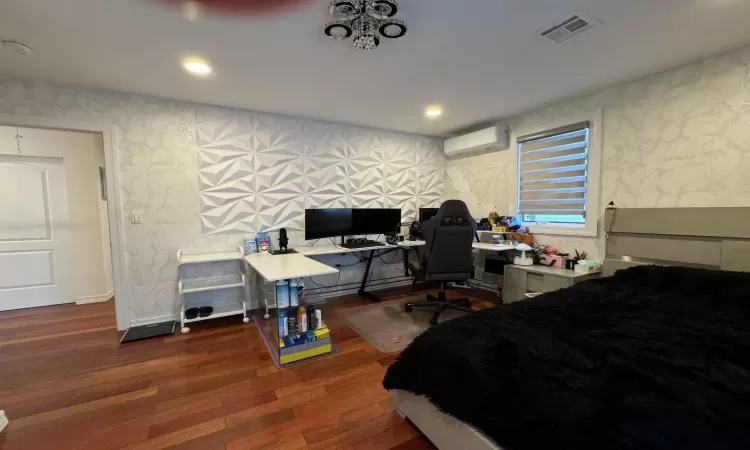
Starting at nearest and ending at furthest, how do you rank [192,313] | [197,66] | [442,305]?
[197,66] → [192,313] → [442,305]

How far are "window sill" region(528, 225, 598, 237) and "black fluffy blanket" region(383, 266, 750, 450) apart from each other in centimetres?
108

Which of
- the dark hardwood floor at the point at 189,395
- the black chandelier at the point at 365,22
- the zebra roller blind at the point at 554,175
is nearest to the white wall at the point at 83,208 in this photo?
the dark hardwood floor at the point at 189,395

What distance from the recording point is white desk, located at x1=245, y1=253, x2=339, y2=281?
224 cm

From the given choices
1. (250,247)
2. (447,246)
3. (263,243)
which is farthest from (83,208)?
(447,246)

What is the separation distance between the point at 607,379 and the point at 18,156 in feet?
19.0

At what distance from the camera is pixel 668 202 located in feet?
8.49

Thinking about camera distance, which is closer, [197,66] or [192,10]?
[192,10]

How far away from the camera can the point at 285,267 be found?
2.53 m

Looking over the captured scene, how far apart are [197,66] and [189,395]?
237 centimetres

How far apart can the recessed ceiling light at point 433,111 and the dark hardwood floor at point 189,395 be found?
256 cm

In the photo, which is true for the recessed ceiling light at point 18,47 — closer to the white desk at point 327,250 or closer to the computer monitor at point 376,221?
the white desk at point 327,250

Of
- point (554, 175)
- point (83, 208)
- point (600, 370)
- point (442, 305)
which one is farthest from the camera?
point (83, 208)

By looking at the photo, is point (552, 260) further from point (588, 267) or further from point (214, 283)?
point (214, 283)

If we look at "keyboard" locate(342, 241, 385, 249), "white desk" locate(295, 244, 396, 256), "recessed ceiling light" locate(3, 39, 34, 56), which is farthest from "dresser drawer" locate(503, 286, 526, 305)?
"recessed ceiling light" locate(3, 39, 34, 56)
